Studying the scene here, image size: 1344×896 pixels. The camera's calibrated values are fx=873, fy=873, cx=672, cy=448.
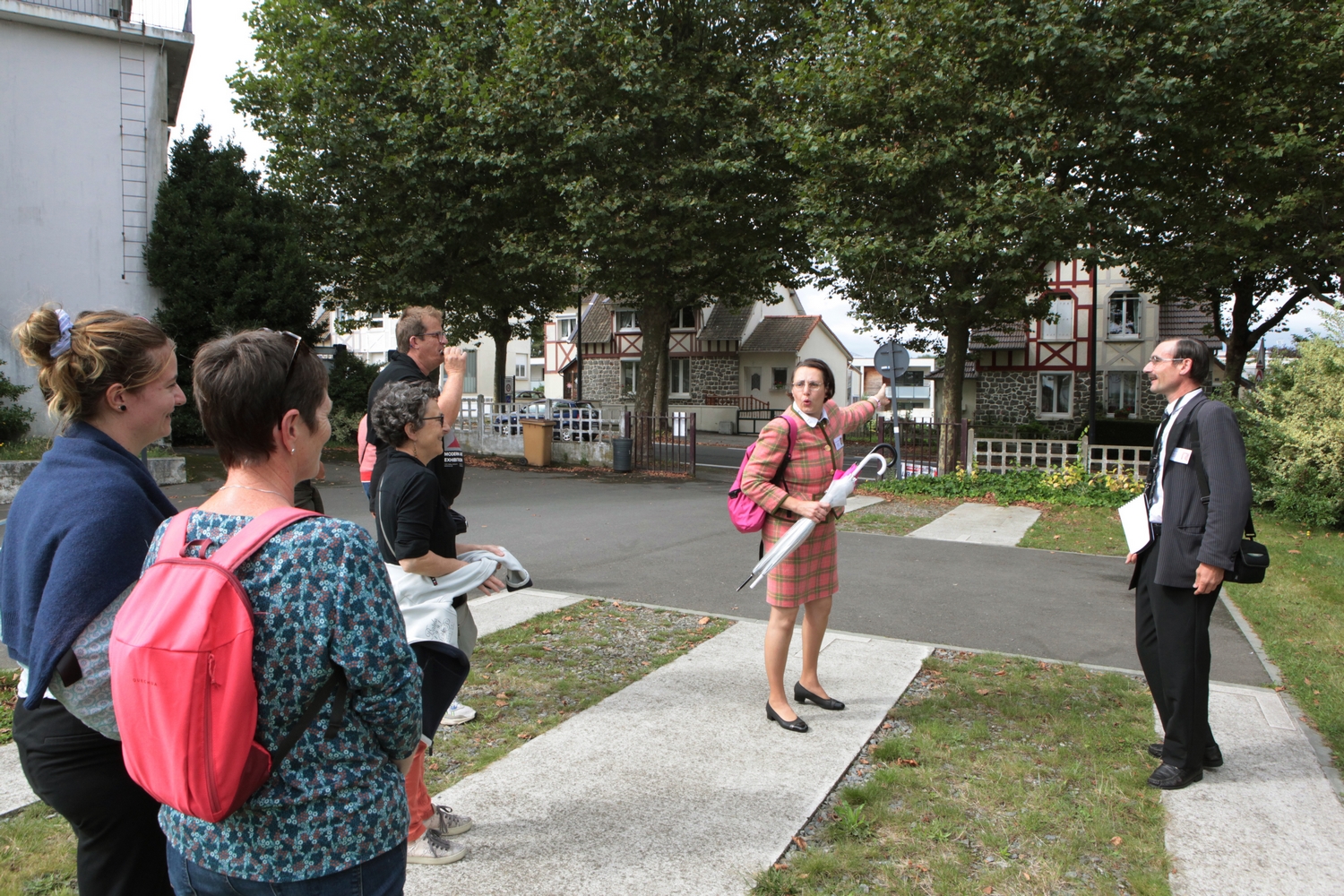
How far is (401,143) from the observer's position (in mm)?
18969

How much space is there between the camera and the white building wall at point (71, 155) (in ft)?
53.3

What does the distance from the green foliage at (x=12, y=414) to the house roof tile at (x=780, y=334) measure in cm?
3068

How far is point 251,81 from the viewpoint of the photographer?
2097cm

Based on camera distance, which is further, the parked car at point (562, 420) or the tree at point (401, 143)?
the parked car at point (562, 420)

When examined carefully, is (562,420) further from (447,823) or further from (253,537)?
(253,537)

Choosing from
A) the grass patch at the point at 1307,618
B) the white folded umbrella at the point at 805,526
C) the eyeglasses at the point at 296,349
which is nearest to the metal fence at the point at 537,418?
the grass patch at the point at 1307,618

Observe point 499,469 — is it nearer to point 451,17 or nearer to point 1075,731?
point 451,17

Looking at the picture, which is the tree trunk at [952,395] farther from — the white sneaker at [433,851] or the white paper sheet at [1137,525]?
the white sneaker at [433,851]

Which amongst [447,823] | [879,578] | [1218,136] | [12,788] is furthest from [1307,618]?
[1218,136]

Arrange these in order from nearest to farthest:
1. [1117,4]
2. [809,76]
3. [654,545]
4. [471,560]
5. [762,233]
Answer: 1. [471,560]
2. [654,545]
3. [1117,4]
4. [809,76]
5. [762,233]

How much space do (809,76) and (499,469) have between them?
10.3 metres

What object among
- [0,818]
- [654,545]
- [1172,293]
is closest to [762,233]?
[1172,293]

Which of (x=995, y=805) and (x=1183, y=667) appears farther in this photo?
(x=1183, y=667)

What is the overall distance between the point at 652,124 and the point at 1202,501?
54.7ft
